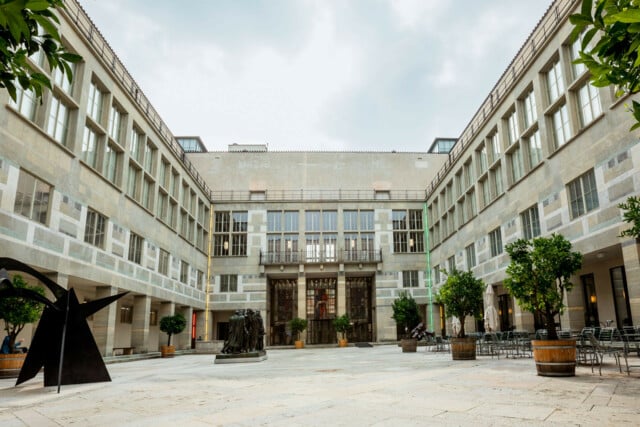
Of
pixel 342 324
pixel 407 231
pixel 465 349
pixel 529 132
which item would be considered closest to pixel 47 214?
pixel 465 349

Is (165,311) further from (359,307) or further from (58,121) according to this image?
(359,307)

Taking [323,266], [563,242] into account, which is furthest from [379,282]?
[563,242]

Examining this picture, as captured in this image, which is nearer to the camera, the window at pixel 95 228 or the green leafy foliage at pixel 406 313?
the window at pixel 95 228

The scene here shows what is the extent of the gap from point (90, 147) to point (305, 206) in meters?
23.7

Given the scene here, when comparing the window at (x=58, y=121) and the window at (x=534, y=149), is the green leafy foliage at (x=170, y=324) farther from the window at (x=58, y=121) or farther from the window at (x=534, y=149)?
the window at (x=534, y=149)

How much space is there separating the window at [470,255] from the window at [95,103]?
941 inches

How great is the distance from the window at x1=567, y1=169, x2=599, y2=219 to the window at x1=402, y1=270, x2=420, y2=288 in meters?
23.5

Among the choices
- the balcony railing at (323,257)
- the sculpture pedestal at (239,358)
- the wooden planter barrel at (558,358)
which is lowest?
the sculpture pedestal at (239,358)

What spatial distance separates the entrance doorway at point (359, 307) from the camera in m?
42.2

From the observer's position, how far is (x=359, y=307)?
4272 cm

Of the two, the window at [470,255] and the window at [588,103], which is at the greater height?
the window at [588,103]

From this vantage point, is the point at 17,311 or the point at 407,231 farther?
the point at 407,231


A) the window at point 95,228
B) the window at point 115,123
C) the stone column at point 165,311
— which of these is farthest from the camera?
the stone column at point 165,311

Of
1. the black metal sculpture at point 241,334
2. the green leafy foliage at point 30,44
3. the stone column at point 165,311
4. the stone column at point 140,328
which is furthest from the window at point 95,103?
the green leafy foliage at point 30,44
